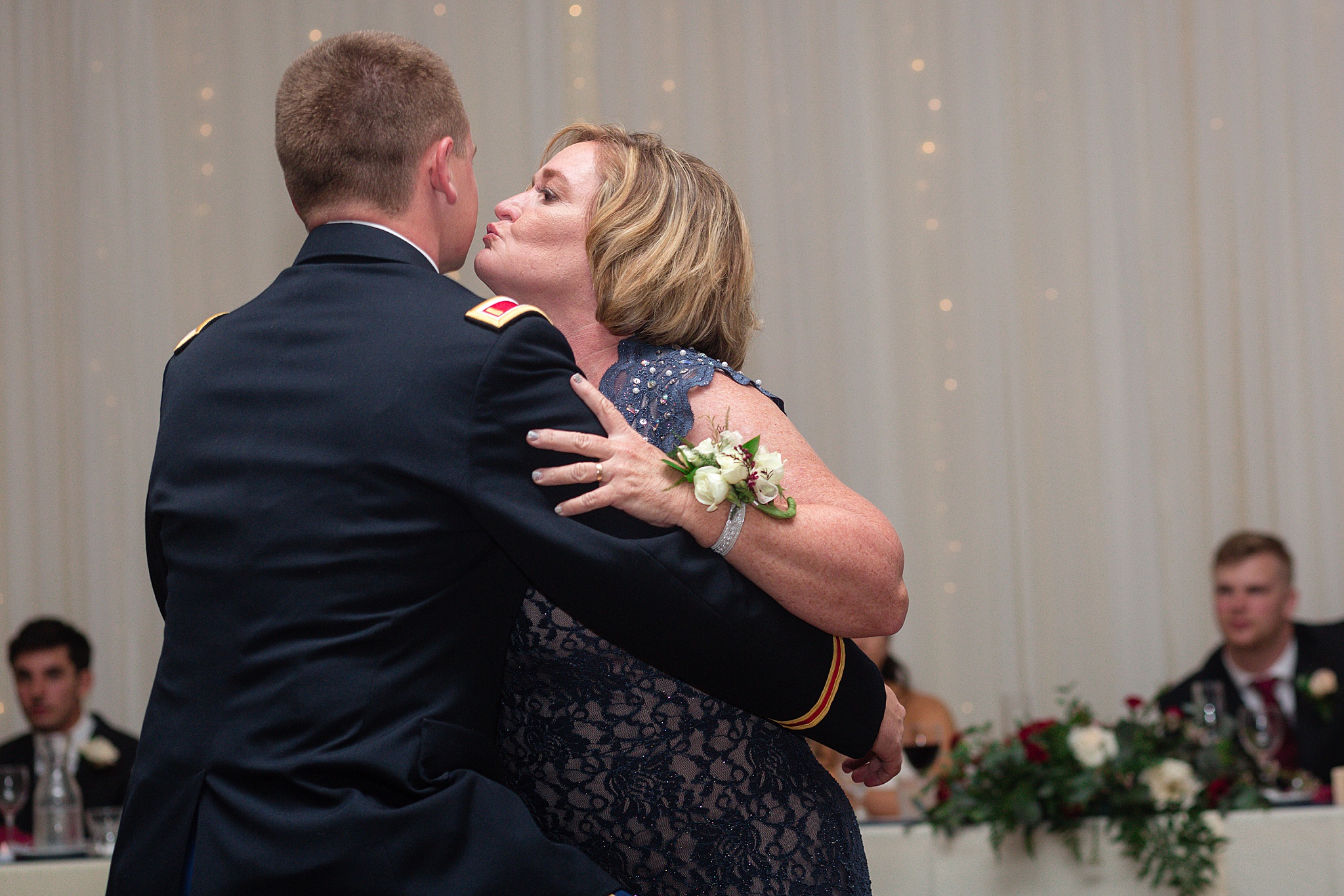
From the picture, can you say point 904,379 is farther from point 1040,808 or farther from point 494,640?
point 494,640

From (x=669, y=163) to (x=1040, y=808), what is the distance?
2.08m

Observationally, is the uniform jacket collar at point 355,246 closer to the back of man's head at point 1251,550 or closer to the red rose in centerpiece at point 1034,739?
the red rose in centerpiece at point 1034,739

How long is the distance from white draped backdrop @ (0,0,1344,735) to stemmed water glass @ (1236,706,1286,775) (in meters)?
2.28

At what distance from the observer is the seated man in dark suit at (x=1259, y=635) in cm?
524

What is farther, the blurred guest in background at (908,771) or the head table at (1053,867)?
the blurred guest in background at (908,771)

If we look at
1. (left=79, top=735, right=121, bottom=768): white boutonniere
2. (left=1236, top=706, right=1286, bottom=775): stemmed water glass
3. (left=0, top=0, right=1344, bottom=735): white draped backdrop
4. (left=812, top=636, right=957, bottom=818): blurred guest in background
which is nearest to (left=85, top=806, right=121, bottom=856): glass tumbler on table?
(left=79, top=735, right=121, bottom=768): white boutonniere

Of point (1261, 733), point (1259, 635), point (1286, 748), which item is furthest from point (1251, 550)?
point (1261, 733)

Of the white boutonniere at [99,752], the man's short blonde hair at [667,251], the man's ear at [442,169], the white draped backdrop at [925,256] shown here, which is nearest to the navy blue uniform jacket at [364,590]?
the man's ear at [442,169]

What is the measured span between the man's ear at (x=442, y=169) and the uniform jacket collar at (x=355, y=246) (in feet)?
0.31

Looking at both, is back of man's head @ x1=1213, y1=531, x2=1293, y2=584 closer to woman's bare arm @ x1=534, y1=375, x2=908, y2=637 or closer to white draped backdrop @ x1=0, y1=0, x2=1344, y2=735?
white draped backdrop @ x1=0, y1=0, x2=1344, y2=735

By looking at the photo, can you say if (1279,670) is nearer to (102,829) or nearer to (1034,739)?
(1034,739)

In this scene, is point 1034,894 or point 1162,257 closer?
point 1034,894

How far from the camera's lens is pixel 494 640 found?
1584mm

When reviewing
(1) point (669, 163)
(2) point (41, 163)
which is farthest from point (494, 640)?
(2) point (41, 163)
